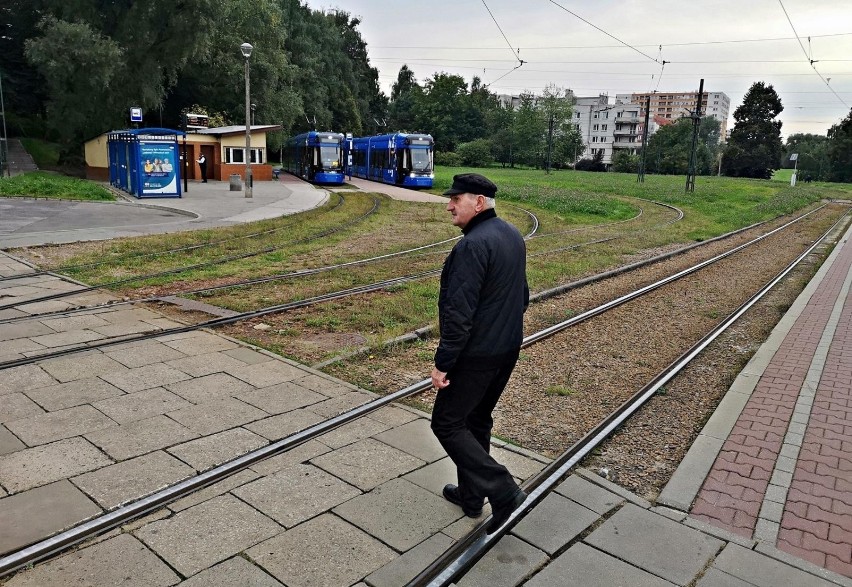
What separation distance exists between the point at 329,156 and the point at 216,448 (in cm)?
3310

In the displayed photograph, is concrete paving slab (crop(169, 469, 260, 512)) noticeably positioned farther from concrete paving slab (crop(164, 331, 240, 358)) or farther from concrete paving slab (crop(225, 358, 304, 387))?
concrete paving slab (crop(164, 331, 240, 358))

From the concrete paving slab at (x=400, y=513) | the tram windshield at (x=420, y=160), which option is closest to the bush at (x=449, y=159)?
the tram windshield at (x=420, y=160)

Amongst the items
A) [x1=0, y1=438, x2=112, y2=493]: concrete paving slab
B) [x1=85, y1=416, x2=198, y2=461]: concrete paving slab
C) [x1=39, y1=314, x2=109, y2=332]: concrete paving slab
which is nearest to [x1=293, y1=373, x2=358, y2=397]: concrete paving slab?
[x1=85, y1=416, x2=198, y2=461]: concrete paving slab

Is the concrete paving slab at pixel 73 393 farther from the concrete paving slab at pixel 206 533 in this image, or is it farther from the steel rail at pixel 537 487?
the steel rail at pixel 537 487

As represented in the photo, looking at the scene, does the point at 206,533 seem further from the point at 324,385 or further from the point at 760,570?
the point at 760,570

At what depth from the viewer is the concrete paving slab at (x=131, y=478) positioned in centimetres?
390

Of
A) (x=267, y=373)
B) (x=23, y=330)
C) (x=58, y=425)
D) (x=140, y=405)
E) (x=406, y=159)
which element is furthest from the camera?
(x=406, y=159)

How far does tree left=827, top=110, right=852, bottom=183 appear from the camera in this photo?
271ft

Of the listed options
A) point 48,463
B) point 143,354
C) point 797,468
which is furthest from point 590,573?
point 143,354

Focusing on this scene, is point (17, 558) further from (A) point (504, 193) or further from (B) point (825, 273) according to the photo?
(A) point (504, 193)

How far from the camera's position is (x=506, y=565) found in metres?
3.46

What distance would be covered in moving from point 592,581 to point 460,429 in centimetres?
102

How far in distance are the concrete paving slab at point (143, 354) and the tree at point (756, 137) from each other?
93.0 m

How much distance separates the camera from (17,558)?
10.7 ft
